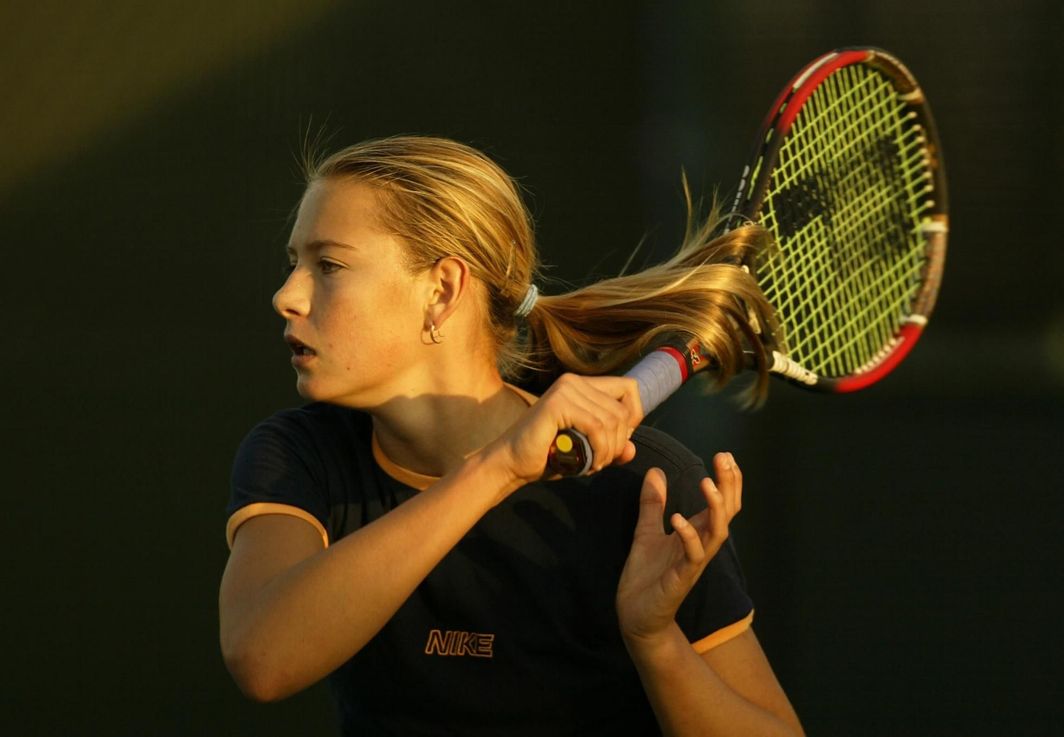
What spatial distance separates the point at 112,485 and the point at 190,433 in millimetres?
161

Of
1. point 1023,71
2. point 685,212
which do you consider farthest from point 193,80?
point 1023,71

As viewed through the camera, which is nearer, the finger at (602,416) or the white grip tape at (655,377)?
the finger at (602,416)

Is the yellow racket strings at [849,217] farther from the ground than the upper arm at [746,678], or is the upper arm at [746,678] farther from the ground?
the yellow racket strings at [849,217]

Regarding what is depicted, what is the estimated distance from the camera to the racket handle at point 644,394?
143cm

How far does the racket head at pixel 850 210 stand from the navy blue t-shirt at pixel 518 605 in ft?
1.33

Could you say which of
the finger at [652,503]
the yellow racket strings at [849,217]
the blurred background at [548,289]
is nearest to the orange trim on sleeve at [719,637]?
the finger at [652,503]

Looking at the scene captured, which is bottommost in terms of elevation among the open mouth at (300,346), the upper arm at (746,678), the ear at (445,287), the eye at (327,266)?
the upper arm at (746,678)

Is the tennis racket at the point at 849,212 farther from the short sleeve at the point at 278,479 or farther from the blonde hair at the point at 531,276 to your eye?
the short sleeve at the point at 278,479

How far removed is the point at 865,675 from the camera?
2736 mm

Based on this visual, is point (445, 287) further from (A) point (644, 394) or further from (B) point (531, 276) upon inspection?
(A) point (644, 394)

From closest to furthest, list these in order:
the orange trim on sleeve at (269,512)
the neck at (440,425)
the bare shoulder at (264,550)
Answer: the bare shoulder at (264,550), the orange trim on sleeve at (269,512), the neck at (440,425)

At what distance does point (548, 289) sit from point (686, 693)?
1358 mm

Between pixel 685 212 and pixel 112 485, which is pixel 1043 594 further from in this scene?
pixel 112 485

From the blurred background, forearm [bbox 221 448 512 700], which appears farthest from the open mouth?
the blurred background
